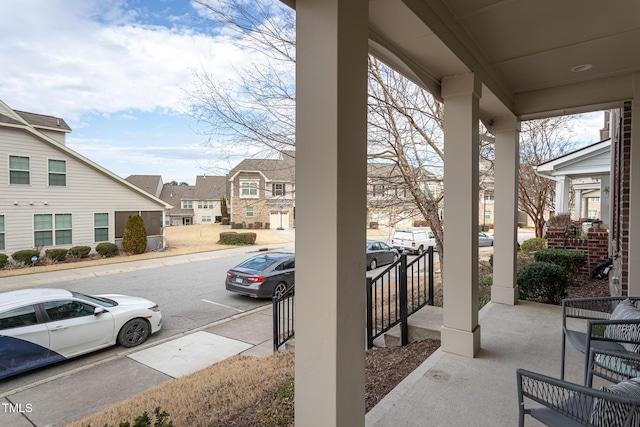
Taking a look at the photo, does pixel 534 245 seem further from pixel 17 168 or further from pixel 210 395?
pixel 17 168

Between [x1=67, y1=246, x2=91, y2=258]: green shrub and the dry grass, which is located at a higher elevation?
[x1=67, y1=246, x2=91, y2=258]: green shrub

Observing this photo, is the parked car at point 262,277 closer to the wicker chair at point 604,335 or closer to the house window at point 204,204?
the wicker chair at point 604,335

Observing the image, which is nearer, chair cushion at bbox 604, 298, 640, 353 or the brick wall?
chair cushion at bbox 604, 298, 640, 353

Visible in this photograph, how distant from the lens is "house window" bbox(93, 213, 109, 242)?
1210cm

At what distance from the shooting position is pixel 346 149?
1305mm

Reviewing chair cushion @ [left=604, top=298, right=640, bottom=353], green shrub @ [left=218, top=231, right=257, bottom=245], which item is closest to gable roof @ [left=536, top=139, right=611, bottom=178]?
chair cushion @ [left=604, top=298, right=640, bottom=353]

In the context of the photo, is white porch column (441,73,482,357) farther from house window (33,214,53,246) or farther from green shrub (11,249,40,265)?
green shrub (11,249,40,265)

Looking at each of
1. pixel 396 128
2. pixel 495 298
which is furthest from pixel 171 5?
pixel 495 298

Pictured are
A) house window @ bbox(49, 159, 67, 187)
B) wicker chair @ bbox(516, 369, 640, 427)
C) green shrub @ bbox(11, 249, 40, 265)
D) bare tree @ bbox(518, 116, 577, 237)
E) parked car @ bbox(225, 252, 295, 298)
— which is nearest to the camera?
wicker chair @ bbox(516, 369, 640, 427)

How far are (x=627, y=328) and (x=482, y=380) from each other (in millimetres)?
996

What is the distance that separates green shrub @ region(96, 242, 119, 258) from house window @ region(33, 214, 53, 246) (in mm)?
2412

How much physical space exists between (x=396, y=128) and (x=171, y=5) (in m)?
3.66

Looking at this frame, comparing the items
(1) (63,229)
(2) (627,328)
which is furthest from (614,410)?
(1) (63,229)

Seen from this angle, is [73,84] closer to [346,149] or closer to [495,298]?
[346,149]
